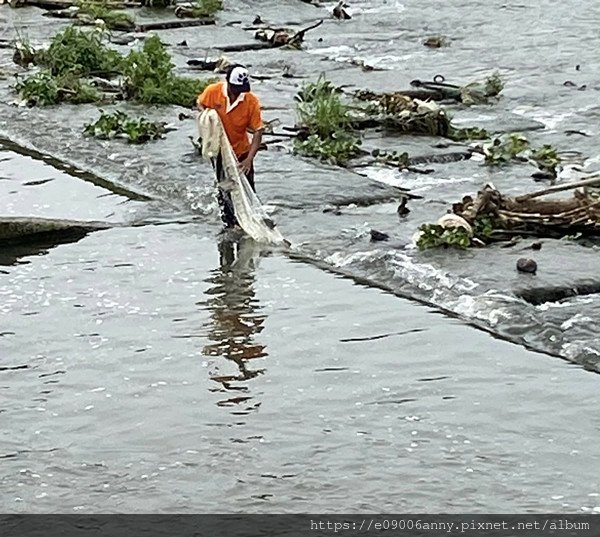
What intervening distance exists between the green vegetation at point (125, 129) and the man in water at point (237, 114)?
3.69 metres

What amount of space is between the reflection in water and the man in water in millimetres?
671

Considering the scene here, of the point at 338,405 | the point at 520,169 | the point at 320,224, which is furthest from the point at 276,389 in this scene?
the point at 520,169

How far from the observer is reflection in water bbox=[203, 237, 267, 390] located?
9.21 metres

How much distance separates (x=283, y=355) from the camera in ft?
30.1

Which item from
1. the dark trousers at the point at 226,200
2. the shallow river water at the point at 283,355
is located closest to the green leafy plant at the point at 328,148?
the shallow river water at the point at 283,355

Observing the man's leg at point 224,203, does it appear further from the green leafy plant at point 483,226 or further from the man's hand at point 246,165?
the green leafy plant at point 483,226

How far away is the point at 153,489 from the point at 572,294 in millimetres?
4140

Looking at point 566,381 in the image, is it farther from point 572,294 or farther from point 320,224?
point 320,224

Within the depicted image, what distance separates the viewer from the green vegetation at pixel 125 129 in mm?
15836

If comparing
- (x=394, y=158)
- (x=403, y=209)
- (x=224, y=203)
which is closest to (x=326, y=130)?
(x=394, y=158)

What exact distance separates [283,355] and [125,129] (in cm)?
750

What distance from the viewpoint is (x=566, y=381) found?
336 inches

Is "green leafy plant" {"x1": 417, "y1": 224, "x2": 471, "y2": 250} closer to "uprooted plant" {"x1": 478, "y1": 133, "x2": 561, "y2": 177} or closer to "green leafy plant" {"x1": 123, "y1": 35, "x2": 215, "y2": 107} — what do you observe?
"uprooted plant" {"x1": 478, "y1": 133, "x2": 561, "y2": 177}

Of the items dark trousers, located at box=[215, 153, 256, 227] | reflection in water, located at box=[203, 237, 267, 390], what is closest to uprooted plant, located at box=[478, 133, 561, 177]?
dark trousers, located at box=[215, 153, 256, 227]
